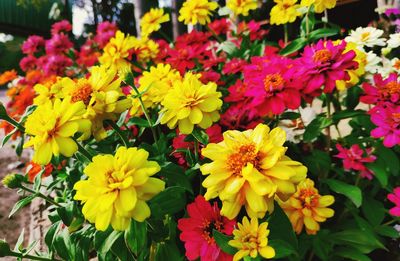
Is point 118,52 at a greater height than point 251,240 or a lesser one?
greater

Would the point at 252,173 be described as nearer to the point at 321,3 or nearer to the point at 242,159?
the point at 242,159

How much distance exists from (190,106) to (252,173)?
30 cm

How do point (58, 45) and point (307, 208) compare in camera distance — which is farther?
point (58, 45)

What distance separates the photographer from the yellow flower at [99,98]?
0.90m

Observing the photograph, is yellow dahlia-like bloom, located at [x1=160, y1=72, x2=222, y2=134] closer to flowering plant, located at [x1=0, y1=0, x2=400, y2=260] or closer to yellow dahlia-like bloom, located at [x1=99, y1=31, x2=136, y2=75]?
flowering plant, located at [x1=0, y1=0, x2=400, y2=260]

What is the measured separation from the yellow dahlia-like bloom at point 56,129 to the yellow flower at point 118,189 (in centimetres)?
11

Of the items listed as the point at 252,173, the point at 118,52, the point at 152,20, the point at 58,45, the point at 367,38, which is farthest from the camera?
the point at 58,45

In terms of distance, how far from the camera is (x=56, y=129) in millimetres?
798

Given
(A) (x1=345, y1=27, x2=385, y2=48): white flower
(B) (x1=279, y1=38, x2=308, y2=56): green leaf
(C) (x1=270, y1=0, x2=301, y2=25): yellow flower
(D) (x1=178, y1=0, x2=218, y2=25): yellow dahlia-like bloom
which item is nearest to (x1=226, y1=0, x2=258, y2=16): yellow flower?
(D) (x1=178, y1=0, x2=218, y2=25): yellow dahlia-like bloom

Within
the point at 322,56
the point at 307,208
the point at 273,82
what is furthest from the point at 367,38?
the point at 307,208

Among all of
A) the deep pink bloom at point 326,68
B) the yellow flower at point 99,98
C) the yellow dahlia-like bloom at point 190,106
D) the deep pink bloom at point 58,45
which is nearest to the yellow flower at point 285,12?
the deep pink bloom at point 326,68

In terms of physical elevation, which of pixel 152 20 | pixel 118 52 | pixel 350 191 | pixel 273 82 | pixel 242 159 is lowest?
pixel 350 191

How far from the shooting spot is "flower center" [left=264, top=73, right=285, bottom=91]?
1011 mm

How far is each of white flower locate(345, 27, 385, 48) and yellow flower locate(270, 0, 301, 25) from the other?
0.22 metres
